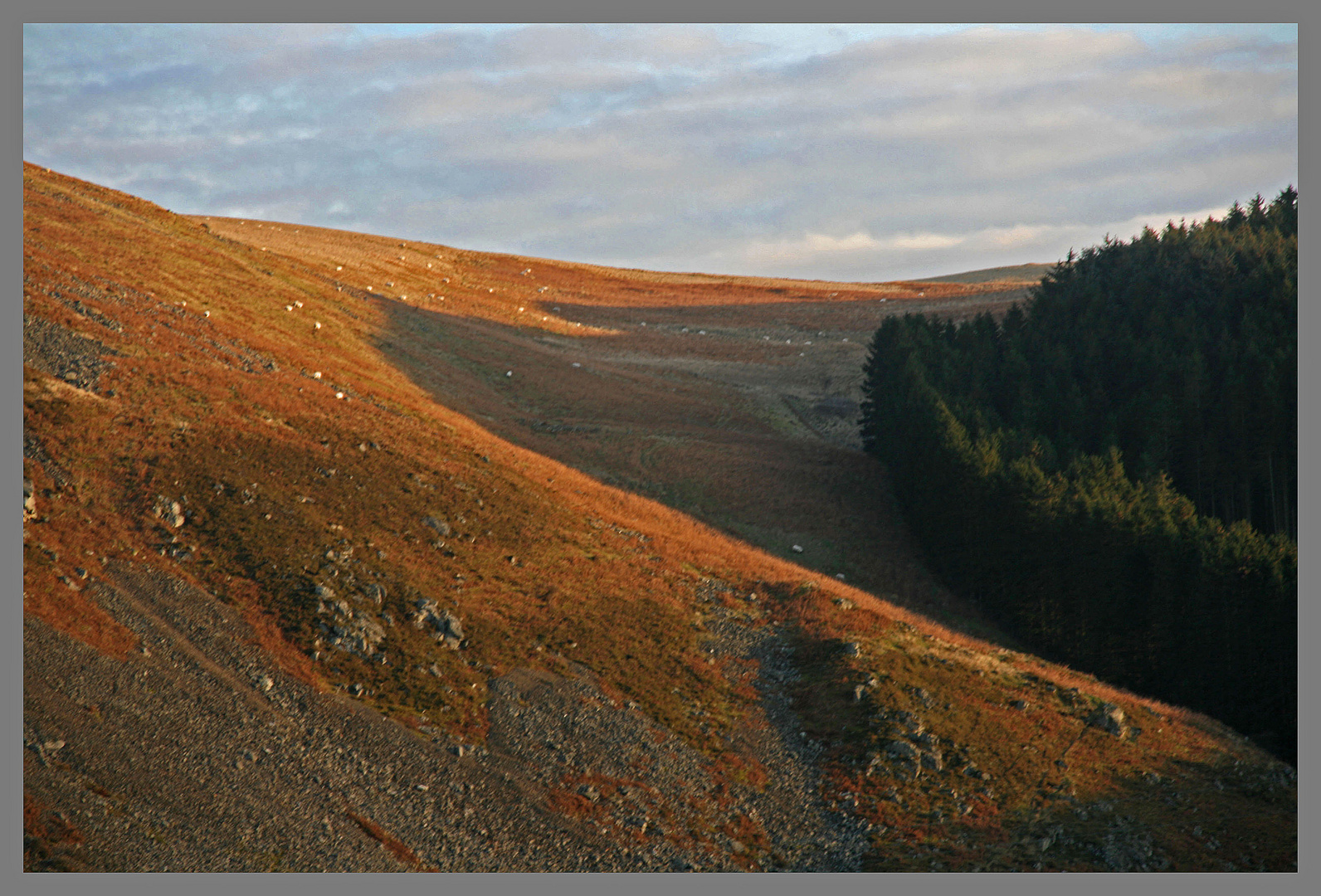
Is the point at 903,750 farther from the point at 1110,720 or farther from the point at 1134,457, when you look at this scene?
the point at 1134,457

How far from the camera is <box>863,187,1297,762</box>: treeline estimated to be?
39.6 m

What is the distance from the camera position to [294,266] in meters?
83.8

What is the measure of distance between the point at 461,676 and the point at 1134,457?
158 ft

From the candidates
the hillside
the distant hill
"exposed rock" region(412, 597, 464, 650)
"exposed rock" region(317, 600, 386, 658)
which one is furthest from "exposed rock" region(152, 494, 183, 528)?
the distant hill

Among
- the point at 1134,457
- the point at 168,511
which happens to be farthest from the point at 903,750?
the point at 1134,457

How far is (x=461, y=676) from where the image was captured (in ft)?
94.7

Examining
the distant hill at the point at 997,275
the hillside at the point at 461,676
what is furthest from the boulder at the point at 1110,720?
the distant hill at the point at 997,275

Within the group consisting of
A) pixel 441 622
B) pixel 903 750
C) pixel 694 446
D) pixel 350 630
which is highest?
pixel 694 446

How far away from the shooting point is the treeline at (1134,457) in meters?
39.6

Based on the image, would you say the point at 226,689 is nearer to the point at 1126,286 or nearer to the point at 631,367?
the point at 631,367

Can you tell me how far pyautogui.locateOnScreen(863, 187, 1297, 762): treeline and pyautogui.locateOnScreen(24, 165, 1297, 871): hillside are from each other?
437 centimetres

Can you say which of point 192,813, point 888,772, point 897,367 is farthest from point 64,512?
point 897,367

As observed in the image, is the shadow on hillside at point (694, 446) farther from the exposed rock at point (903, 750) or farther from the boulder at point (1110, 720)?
the exposed rock at point (903, 750)

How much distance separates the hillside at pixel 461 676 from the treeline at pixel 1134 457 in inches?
172
